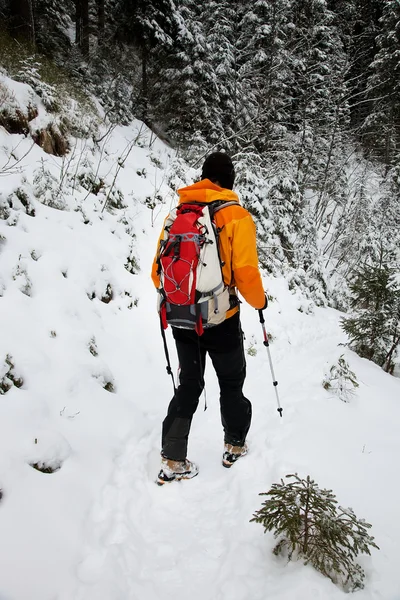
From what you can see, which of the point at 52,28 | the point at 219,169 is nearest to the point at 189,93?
the point at 52,28

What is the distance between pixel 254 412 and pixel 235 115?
38.8 ft

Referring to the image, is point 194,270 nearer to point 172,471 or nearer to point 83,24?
point 172,471

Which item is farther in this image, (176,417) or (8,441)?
(176,417)

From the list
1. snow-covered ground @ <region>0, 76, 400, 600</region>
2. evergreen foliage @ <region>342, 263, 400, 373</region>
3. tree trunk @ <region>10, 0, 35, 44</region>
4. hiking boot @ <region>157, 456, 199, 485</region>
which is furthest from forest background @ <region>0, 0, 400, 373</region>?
hiking boot @ <region>157, 456, 199, 485</region>

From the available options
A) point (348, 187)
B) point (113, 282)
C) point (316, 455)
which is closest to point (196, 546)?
point (316, 455)

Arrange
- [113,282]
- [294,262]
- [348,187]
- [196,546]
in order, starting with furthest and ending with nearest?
[348,187]
[294,262]
[113,282]
[196,546]

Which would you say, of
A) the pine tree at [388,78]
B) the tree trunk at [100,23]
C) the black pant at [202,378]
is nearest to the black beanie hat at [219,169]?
the black pant at [202,378]

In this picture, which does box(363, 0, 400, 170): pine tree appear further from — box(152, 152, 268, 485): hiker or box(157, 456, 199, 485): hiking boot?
box(157, 456, 199, 485): hiking boot

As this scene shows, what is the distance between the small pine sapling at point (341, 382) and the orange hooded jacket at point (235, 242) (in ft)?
7.53

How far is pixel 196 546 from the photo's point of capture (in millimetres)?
2059

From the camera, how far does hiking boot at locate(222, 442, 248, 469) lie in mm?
2771

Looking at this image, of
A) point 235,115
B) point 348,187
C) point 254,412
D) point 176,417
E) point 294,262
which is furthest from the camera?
point 348,187

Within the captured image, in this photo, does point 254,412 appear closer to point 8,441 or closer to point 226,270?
point 226,270

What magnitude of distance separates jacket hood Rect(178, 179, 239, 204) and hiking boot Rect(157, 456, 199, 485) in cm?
214
